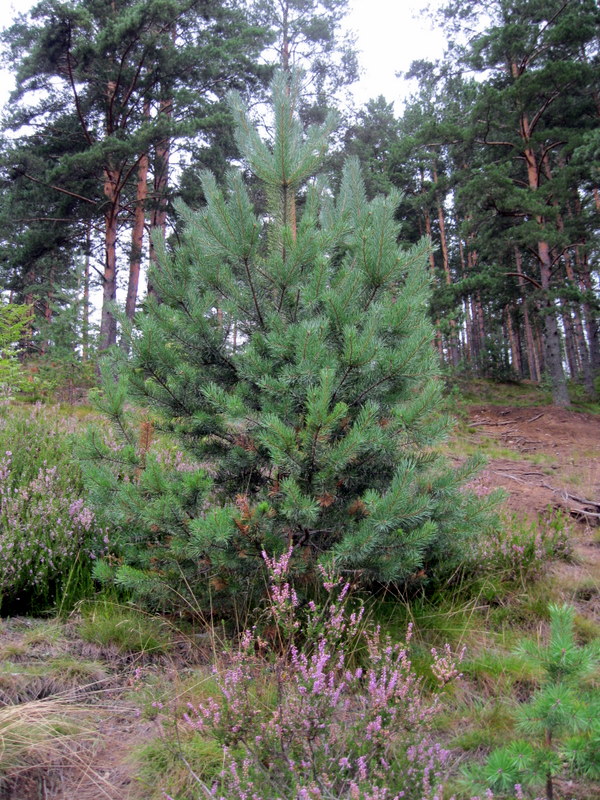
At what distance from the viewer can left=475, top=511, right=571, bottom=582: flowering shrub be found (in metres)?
3.62

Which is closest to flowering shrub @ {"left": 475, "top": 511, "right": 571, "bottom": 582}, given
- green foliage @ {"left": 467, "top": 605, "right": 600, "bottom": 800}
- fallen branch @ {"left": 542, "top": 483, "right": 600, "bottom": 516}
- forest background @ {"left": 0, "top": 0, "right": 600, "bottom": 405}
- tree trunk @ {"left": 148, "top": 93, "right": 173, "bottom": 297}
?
fallen branch @ {"left": 542, "top": 483, "right": 600, "bottom": 516}

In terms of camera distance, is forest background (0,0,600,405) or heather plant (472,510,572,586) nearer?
heather plant (472,510,572,586)

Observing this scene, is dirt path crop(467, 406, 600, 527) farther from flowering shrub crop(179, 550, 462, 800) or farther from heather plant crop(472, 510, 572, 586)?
flowering shrub crop(179, 550, 462, 800)

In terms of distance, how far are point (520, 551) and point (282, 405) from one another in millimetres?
Result: 2249

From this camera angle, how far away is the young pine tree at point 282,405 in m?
2.60

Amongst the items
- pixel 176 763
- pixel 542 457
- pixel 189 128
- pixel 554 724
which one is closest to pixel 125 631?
pixel 176 763

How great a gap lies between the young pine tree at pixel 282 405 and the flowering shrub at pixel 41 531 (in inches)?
18.6

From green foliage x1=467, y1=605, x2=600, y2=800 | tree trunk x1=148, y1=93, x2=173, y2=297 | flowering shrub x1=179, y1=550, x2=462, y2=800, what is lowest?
flowering shrub x1=179, y1=550, x2=462, y2=800

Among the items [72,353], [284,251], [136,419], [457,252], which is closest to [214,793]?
[136,419]

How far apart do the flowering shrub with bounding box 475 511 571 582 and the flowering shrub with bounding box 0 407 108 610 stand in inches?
107

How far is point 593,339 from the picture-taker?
19297 millimetres

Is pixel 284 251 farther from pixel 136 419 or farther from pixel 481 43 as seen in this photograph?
pixel 481 43

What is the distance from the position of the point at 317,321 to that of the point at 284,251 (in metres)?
0.58

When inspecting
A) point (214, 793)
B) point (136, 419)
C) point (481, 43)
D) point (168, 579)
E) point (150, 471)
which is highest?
point (481, 43)
